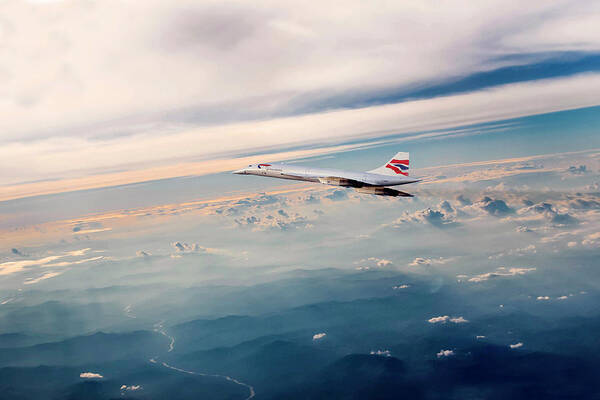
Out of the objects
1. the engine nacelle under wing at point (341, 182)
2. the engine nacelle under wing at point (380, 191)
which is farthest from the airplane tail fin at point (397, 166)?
the engine nacelle under wing at point (341, 182)

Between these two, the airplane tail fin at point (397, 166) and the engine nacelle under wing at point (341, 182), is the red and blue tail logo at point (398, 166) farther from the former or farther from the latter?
the engine nacelle under wing at point (341, 182)

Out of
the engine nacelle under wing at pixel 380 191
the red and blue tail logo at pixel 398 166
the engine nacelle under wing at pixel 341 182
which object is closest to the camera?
the engine nacelle under wing at pixel 380 191

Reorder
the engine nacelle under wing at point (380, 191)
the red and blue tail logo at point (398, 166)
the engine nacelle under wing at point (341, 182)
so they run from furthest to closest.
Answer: the red and blue tail logo at point (398, 166), the engine nacelle under wing at point (341, 182), the engine nacelle under wing at point (380, 191)

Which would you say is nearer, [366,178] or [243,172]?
[366,178]

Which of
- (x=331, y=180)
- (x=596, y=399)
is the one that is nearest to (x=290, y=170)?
(x=331, y=180)

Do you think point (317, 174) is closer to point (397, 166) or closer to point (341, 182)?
point (341, 182)

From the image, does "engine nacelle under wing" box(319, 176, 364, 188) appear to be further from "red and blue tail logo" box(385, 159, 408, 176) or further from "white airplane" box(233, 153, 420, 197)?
"red and blue tail logo" box(385, 159, 408, 176)

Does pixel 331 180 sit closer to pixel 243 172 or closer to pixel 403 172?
pixel 403 172
